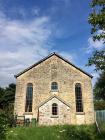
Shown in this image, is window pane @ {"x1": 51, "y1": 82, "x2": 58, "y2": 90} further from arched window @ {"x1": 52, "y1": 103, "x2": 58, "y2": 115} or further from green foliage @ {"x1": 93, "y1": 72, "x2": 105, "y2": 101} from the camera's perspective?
green foliage @ {"x1": 93, "y1": 72, "x2": 105, "y2": 101}

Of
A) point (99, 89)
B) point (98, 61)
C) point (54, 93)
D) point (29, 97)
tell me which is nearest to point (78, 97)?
point (54, 93)

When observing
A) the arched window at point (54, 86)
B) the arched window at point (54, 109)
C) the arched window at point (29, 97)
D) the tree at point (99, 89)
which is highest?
the tree at point (99, 89)

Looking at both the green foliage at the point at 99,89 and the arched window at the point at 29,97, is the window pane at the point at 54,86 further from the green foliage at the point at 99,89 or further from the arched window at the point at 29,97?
the green foliage at the point at 99,89

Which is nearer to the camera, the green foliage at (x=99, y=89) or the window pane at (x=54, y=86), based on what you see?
the window pane at (x=54, y=86)

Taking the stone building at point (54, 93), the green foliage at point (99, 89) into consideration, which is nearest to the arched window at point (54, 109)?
the stone building at point (54, 93)

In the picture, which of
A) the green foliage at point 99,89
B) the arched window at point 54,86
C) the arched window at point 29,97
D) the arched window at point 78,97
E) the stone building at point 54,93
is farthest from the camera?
the green foliage at point 99,89

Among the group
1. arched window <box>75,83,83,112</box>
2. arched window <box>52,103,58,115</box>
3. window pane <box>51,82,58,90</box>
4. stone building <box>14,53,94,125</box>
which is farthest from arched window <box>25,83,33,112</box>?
arched window <box>75,83,83,112</box>

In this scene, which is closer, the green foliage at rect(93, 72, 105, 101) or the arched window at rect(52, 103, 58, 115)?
the arched window at rect(52, 103, 58, 115)

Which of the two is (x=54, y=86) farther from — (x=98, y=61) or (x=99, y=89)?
(x=99, y=89)

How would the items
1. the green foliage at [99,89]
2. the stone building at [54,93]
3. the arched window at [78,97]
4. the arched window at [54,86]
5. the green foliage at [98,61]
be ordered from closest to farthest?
the green foliage at [98,61]
the stone building at [54,93]
the arched window at [78,97]
the arched window at [54,86]
the green foliage at [99,89]

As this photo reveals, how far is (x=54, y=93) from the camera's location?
33719mm

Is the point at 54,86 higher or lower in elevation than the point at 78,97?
higher

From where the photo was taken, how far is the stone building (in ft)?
104

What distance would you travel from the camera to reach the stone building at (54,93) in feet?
104
